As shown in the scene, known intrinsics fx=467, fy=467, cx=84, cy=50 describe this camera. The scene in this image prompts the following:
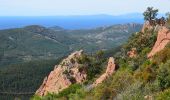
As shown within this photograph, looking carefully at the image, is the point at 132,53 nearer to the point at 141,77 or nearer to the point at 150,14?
the point at 150,14

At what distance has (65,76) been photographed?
266 feet

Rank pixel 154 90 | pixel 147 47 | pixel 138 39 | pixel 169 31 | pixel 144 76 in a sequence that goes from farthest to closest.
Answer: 1. pixel 138 39
2. pixel 147 47
3. pixel 169 31
4. pixel 144 76
5. pixel 154 90

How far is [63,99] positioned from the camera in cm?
6397

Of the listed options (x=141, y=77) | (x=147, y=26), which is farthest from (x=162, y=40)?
(x=147, y=26)

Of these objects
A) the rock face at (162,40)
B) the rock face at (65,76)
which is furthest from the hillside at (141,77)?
the rock face at (65,76)

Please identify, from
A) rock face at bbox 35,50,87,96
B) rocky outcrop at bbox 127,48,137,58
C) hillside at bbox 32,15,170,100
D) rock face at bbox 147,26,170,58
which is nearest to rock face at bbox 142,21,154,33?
hillside at bbox 32,15,170,100

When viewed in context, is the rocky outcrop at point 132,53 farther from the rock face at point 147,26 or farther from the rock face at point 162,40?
the rock face at point 162,40

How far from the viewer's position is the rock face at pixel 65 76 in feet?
267

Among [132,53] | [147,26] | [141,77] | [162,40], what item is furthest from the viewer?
[147,26]

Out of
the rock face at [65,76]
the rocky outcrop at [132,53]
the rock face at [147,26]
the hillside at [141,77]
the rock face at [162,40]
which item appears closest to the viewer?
the hillside at [141,77]

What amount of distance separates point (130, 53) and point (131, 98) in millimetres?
40394

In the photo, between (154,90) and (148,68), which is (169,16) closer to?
(148,68)

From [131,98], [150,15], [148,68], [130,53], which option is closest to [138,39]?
[130,53]

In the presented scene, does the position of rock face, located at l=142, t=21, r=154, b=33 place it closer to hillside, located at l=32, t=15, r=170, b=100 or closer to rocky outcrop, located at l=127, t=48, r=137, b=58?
hillside, located at l=32, t=15, r=170, b=100
